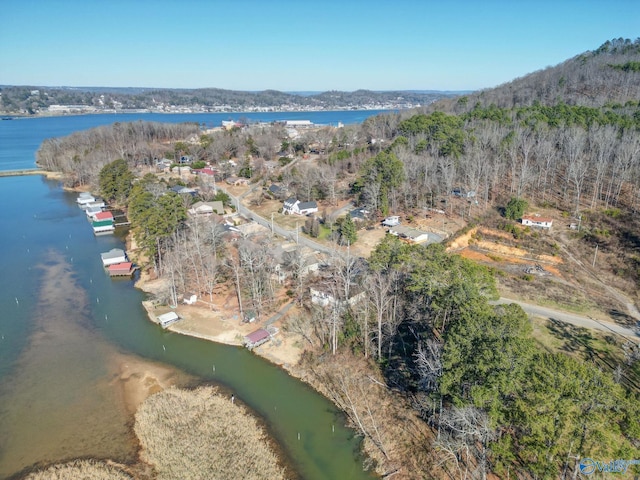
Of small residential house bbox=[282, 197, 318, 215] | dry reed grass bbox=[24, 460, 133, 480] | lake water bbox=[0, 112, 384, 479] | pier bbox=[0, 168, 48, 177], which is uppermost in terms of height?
small residential house bbox=[282, 197, 318, 215]

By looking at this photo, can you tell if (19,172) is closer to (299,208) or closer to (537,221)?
(299,208)

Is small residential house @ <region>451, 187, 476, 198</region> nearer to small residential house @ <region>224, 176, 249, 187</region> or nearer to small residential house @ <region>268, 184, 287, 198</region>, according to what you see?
small residential house @ <region>268, 184, 287, 198</region>

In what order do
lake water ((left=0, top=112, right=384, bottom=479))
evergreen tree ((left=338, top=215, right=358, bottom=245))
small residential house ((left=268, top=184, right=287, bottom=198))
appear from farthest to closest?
small residential house ((left=268, top=184, right=287, bottom=198))
evergreen tree ((left=338, top=215, right=358, bottom=245))
lake water ((left=0, top=112, right=384, bottom=479))

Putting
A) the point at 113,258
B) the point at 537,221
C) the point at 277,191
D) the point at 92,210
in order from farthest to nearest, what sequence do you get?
the point at 277,191 < the point at 92,210 < the point at 537,221 < the point at 113,258

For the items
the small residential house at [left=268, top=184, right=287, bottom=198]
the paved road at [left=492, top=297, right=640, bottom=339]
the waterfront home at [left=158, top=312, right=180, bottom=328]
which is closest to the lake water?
the waterfront home at [left=158, top=312, right=180, bottom=328]

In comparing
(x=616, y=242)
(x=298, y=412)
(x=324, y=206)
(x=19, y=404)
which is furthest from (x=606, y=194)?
(x=19, y=404)

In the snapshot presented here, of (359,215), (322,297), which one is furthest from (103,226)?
(322,297)

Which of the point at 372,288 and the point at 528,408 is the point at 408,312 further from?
the point at 528,408
